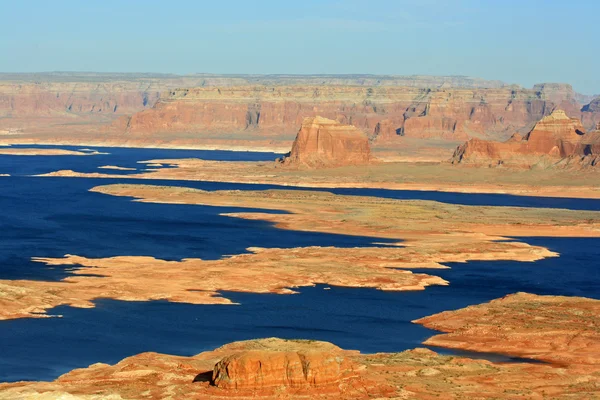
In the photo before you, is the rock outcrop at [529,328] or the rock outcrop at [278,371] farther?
the rock outcrop at [529,328]

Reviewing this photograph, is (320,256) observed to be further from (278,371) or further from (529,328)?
(278,371)

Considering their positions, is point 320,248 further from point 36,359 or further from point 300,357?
point 300,357

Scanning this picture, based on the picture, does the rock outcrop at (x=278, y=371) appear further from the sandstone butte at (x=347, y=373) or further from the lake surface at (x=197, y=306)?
the lake surface at (x=197, y=306)

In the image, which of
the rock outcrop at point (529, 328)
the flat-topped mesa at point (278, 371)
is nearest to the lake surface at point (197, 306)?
the rock outcrop at point (529, 328)

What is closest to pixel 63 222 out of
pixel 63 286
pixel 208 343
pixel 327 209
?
pixel 327 209

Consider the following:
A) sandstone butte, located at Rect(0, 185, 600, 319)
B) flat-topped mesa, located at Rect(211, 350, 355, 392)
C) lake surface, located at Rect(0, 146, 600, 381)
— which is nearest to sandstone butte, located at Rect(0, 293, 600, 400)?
flat-topped mesa, located at Rect(211, 350, 355, 392)
